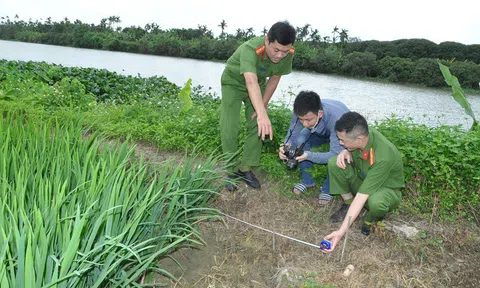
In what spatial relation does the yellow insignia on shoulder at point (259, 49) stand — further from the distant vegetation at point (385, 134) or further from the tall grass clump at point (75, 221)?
the tall grass clump at point (75, 221)

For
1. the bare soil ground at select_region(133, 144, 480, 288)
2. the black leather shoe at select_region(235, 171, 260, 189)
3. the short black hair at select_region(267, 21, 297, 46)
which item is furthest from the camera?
the black leather shoe at select_region(235, 171, 260, 189)

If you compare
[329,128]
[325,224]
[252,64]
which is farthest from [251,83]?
[325,224]

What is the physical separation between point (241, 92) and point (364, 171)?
47.5 inches

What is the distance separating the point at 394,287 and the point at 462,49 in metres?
9.45

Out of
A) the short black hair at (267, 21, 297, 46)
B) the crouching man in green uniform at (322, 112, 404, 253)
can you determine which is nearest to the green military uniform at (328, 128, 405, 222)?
the crouching man in green uniform at (322, 112, 404, 253)

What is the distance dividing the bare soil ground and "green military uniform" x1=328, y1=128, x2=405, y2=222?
0.23 meters

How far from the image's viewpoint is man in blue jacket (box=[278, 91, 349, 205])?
9.43ft

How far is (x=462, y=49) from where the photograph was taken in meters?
9.92

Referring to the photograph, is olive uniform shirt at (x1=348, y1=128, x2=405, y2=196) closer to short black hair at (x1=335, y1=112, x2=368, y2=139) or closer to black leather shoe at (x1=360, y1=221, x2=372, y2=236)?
short black hair at (x1=335, y1=112, x2=368, y2=139)

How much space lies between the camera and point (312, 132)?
10.6 feet

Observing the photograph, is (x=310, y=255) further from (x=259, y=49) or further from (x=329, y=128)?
(x=259, y=49)

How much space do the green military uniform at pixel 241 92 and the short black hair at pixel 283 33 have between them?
0.25 m

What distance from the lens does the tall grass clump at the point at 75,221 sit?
138 cm

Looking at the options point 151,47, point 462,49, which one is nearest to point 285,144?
point 462,49
